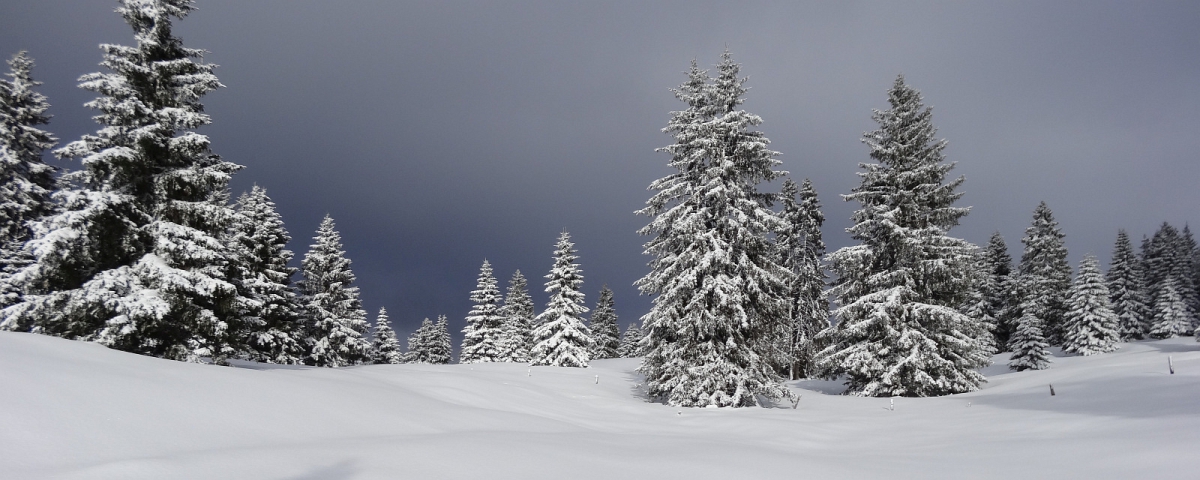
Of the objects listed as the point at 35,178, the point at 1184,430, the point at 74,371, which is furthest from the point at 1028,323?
the point at 35,178

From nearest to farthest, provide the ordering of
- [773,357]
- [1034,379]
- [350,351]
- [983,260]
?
1. [773,357]
2. [1034,379]
3. [350,351]
4. [983,260]

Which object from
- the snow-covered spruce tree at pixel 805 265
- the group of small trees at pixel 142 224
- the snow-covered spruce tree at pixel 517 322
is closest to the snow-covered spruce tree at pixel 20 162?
the group of small trees at pixel 142 224

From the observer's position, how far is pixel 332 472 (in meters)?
5.66

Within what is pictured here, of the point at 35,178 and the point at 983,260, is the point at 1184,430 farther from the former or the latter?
the point at 983,260

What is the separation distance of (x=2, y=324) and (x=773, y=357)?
888 inches

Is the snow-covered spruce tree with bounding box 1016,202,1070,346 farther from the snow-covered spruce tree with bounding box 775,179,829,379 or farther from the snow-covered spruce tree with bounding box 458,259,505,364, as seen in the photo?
the snow-covered spruce tree with bounding box 458,259,505,364

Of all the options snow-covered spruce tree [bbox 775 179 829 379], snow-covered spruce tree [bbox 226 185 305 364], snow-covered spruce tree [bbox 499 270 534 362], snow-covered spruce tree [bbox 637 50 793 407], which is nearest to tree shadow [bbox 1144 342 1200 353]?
snow-covered spruce tree [bbox 775 179 829 379]

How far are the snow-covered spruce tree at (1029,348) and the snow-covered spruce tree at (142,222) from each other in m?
44.2

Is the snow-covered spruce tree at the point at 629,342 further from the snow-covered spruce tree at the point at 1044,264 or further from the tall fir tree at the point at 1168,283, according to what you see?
the tall fir tree at the point at 1168,283

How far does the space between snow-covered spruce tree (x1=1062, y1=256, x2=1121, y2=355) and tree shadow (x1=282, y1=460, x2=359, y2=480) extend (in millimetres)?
50470

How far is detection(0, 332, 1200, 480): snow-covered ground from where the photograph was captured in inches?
221

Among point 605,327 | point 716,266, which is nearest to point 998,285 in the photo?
point 605,327

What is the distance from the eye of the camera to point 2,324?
43.9 feet

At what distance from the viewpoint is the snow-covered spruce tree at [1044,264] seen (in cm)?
4128
